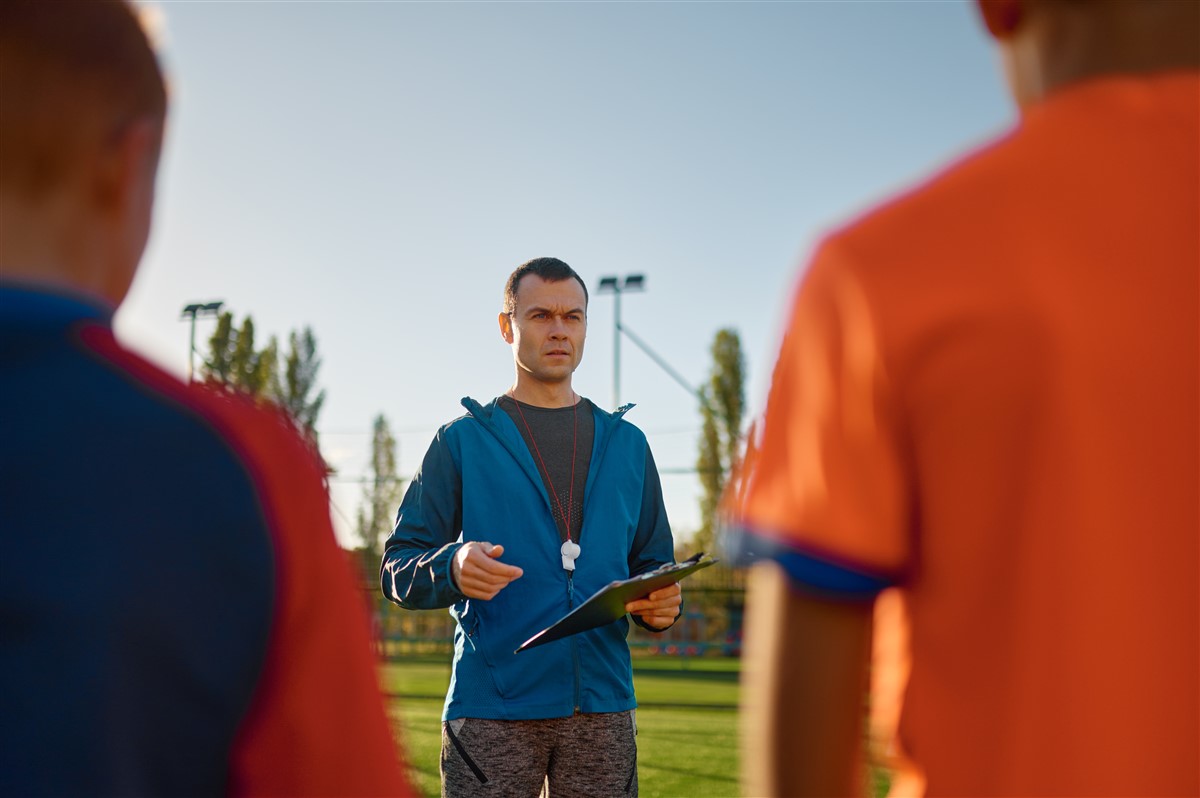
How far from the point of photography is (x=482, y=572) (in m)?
2.94

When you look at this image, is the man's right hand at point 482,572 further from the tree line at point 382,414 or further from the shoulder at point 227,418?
the tree line at point 382,414

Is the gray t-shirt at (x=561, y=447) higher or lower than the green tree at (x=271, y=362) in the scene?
lower

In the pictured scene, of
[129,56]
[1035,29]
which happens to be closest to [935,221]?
[1035,29]

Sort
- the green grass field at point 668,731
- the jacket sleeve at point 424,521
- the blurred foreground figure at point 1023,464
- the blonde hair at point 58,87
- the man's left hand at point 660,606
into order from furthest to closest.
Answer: the green grass field at point 668,731 → the jacket sleeve at point 424,521 → the man's left hand at point 660,606 → the blonde hair at point 58,87 → the blurred foreground figure at point 1023,464

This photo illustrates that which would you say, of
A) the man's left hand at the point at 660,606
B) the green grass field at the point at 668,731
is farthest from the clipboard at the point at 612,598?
the green grass field at the point at 668,731

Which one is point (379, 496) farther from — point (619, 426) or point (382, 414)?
point (619, 426)

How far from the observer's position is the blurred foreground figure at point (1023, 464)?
0.82m

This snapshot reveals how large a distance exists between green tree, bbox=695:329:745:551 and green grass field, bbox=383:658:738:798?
22411 mm

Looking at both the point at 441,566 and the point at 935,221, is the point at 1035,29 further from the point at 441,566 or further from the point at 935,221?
the point at 441,566

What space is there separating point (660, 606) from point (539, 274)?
1400mm

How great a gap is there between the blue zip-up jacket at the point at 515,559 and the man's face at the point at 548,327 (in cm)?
23

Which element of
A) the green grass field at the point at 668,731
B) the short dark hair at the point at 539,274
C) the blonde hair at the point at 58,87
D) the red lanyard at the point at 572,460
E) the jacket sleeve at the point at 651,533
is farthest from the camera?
the green grass field at the point at 668,731

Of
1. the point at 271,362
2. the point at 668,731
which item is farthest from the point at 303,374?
the point at 668,731

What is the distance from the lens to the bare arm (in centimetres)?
88
